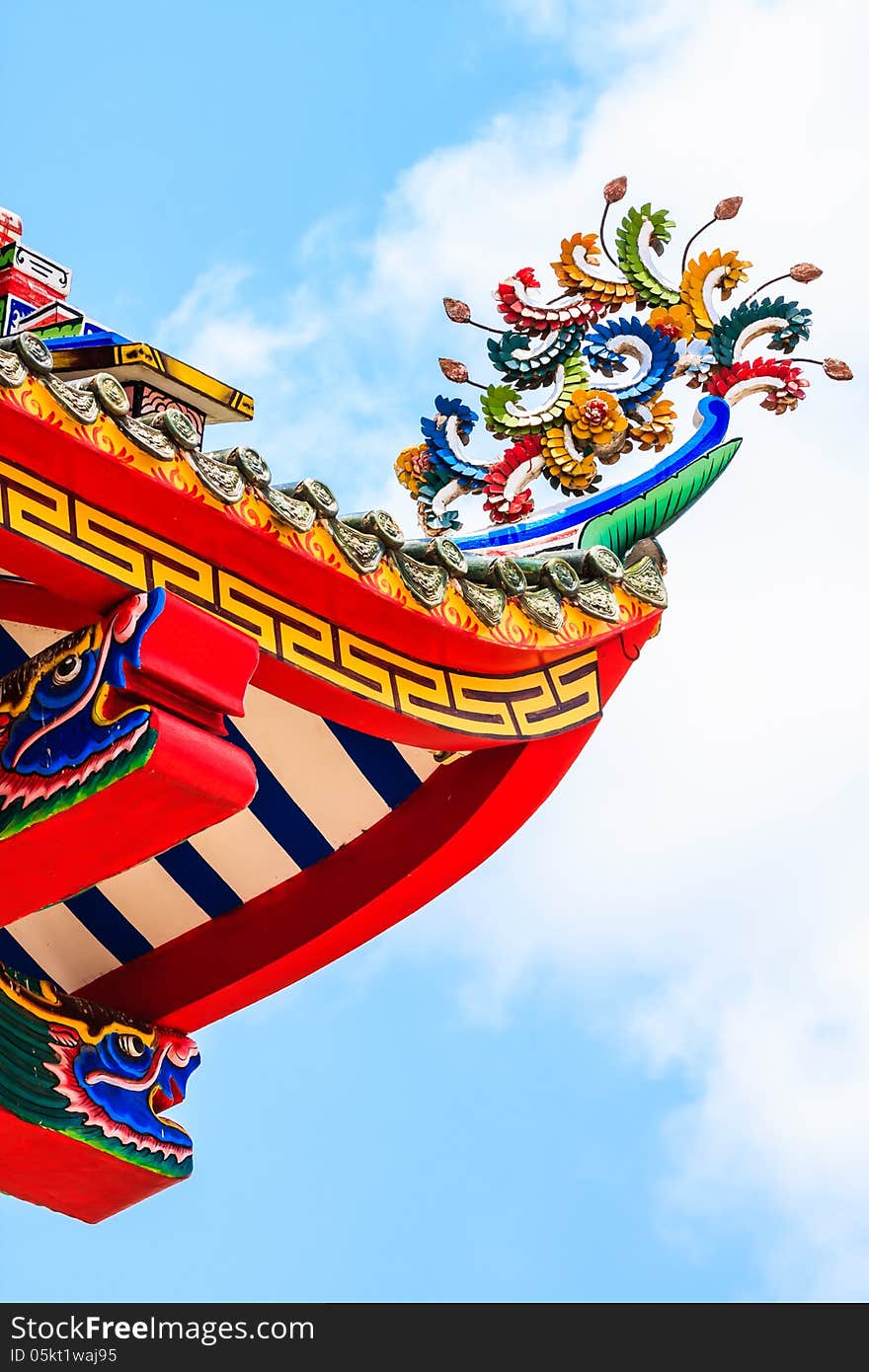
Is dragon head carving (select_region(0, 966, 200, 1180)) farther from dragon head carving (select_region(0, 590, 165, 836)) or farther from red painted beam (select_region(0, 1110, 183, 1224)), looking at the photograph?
dragon head carving (select_region(0, 590, 165, 836))

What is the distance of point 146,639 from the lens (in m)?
4.59

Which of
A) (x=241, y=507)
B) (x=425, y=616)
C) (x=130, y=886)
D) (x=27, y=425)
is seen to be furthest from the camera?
(x=130, y=886)

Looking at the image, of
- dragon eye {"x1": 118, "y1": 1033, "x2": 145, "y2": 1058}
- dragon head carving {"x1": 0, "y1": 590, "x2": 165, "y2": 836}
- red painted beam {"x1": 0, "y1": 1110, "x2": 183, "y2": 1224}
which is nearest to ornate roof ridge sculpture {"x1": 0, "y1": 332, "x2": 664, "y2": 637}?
dragon head carving {"x1": 0, "y1": 590, "x2": 165, "y2": 836}

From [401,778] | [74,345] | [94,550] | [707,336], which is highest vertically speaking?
[707,336]

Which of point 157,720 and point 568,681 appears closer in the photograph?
point 157,720

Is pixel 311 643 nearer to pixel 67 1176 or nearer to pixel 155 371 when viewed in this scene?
pixel 155 371

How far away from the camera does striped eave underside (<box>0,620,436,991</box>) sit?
5.73 meters

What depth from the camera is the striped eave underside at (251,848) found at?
573 cm

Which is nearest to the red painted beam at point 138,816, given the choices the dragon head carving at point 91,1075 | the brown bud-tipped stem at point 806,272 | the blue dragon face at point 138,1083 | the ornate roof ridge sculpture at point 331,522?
the ornate roof ridge sculpture at point 331,522

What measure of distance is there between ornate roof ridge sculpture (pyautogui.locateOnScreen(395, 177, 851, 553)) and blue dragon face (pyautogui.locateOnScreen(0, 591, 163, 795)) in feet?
6.72

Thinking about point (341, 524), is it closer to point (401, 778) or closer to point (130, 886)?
point (401, 778)

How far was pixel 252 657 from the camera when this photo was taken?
4.75 meters

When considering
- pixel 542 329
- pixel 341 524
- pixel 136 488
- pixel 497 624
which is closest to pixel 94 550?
pixel 136 488

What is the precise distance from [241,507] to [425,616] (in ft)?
1.96
